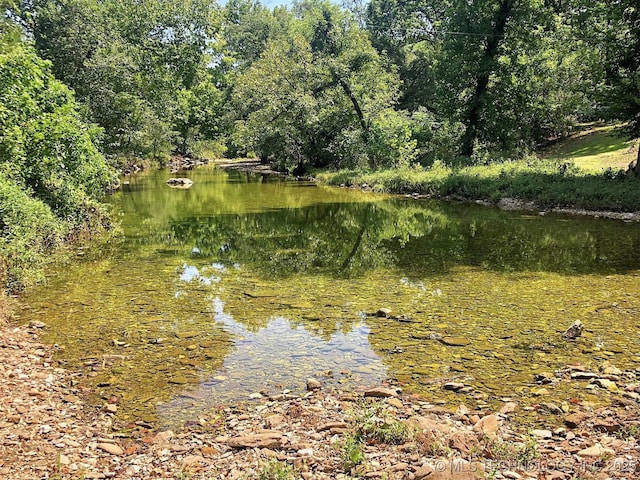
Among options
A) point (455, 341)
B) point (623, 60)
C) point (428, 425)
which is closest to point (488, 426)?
point (428, 425)

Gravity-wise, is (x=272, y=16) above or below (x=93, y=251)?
above

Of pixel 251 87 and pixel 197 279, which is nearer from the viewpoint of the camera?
pixel 197 279

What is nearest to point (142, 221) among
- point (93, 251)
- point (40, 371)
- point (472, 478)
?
point (93, 251)

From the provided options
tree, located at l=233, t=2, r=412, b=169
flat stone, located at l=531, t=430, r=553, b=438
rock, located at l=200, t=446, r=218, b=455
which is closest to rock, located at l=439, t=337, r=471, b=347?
flat stone, located at l=531, t=430, r=553, b=438

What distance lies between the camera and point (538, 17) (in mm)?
30281

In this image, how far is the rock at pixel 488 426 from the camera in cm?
493

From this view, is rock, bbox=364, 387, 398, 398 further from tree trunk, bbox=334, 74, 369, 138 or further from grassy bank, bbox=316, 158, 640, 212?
tree trunk, bbox=334, 74, 369, 138

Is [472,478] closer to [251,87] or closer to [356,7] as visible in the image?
[251,87]

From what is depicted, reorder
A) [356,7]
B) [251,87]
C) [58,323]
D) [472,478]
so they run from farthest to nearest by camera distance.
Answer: [356,7], [251,87], [58,323], [472,478]

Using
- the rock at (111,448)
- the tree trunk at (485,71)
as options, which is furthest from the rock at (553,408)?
the tree trunk at (485,71)

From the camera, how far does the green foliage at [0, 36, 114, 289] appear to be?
10.9m

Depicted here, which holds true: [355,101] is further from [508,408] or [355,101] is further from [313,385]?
[508,408]

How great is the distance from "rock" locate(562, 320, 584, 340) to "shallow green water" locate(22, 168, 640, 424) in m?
0.19

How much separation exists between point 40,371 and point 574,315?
8534 millimetres
